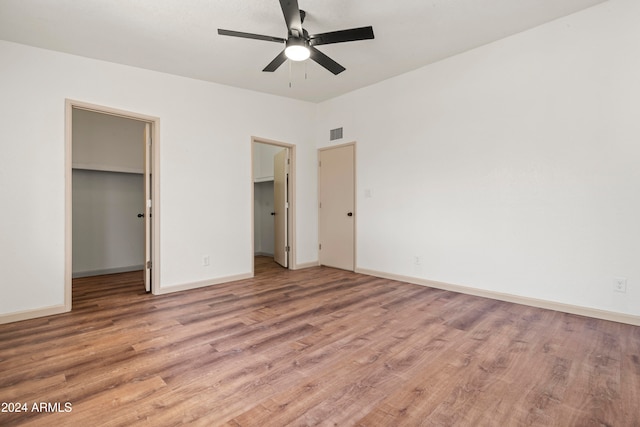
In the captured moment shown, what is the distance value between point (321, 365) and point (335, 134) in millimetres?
4000

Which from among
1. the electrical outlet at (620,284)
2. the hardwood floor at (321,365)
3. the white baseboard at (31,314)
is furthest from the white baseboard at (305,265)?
the electrical outlet at (620,284)

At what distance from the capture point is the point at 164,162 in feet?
12.7

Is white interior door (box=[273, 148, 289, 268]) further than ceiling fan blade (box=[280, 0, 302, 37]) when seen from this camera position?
Yes

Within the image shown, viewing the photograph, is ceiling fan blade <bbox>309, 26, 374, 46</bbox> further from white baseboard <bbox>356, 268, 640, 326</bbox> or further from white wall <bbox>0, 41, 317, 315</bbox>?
white baseboard <bbox>356, 268, 640, 326</bbox>

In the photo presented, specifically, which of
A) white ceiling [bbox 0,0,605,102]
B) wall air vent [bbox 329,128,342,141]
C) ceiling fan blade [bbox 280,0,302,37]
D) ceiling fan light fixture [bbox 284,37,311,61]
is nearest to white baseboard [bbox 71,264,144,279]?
white ceiling [bbox 0,0,605,102]

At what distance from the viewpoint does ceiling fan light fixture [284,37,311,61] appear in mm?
2537

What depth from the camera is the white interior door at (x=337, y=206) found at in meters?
5.02

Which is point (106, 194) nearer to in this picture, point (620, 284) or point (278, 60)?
point (278, 60)

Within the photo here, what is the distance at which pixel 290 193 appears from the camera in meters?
5.25

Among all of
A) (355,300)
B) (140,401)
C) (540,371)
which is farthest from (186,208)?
(540,371)

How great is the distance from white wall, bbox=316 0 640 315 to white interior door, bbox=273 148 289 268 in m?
1.64

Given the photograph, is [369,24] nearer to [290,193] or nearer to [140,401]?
[290,193]

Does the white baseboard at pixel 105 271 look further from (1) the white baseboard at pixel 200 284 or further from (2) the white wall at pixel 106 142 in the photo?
(1) the white baseboard at pixel 200 284

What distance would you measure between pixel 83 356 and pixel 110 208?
359 centimetres
